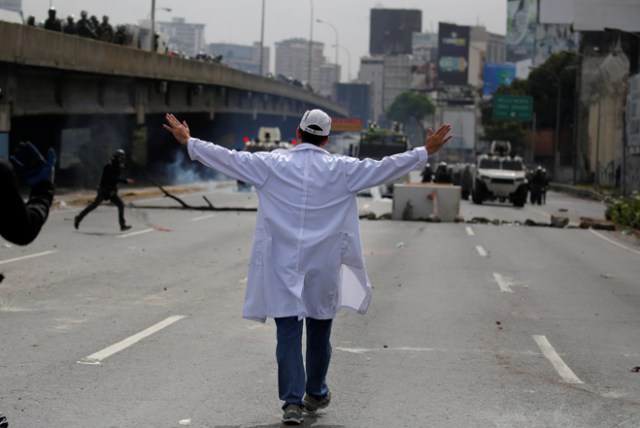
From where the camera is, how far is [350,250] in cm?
728

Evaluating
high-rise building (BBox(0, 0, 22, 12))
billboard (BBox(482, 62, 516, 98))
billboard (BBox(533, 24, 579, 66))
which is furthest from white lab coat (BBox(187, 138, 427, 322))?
billboard (BBox(482, 62, 516, 98))

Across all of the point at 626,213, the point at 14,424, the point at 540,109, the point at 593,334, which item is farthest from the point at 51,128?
the point at 540,109

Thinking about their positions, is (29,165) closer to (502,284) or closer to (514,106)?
(502,284)

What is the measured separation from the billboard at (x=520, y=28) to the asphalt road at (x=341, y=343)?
157123mm

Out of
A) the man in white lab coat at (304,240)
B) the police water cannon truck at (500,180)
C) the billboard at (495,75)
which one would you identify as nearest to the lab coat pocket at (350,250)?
the man in white lab coat at (304,240)

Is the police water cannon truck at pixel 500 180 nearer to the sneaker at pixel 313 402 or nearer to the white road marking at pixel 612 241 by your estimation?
the white road marking at pixel 612 241

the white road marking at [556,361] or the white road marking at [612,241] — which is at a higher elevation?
the white road marking at [556,361]

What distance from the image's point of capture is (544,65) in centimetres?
11506

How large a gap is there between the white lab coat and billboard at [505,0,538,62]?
547 feet

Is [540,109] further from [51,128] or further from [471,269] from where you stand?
[471,269]

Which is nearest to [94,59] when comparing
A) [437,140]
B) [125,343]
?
[125,343]

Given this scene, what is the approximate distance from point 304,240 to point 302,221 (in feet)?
0.41

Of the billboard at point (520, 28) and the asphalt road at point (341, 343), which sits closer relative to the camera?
the asphalt road at point (341, 343)

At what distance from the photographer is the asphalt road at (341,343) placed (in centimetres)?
761
